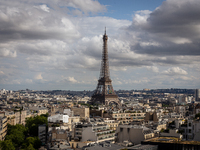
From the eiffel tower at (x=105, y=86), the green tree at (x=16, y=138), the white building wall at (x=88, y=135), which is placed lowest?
the green tree at (x=16, y=138)

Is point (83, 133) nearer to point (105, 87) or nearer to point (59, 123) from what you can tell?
point (59, 123)

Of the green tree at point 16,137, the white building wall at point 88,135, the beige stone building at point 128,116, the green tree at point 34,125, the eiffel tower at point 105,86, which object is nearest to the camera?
the white building wall at point 88,135

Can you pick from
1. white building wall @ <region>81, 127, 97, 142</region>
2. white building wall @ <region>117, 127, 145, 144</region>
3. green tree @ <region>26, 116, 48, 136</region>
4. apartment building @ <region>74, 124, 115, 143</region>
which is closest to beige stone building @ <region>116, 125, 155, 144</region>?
white building wall @ <region>117, 127, 145, 144</region>

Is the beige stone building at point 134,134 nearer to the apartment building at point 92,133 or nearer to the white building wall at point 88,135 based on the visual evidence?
the apartment building at point 92,133

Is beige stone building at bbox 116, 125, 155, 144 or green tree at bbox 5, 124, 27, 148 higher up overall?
beige stone building at bbox 116, 125, 155, 144

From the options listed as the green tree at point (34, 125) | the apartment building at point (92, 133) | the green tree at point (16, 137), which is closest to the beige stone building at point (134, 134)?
the apartment building at point (92, 133)

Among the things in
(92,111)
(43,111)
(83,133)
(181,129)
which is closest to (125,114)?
(92,111)

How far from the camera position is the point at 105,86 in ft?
529

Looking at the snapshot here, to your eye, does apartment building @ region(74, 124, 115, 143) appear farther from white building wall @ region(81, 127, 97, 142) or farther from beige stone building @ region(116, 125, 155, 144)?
beige stone building @ region(116, 125, 155, 144)

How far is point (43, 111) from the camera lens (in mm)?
137250

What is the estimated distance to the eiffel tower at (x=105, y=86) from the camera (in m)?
160

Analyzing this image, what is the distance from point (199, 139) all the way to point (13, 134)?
118 feet

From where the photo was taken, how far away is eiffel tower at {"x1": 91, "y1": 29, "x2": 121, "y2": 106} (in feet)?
525

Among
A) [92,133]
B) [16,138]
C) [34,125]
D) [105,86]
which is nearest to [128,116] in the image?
[34,125]
